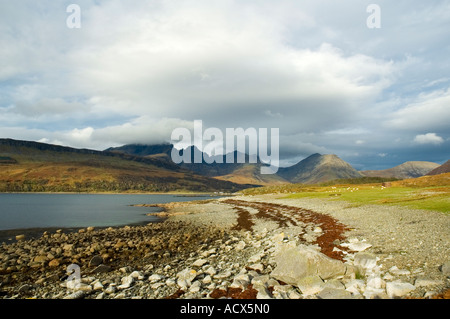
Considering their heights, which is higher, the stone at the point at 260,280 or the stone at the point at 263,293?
the stone at the point at 263,293

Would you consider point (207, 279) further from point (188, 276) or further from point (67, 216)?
point (67, 216)

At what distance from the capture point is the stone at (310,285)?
1144 cm

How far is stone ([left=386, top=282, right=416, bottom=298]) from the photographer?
9903mm

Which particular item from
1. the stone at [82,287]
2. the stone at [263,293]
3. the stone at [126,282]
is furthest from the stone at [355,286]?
the stone at [82,287]

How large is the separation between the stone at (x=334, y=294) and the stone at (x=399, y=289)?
4.74ft

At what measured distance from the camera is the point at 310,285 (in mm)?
11703

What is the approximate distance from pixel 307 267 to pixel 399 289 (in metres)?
3.93

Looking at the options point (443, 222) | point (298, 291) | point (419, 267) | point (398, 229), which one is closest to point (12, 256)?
point (298, 291)

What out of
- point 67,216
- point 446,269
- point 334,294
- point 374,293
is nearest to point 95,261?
point 334,294

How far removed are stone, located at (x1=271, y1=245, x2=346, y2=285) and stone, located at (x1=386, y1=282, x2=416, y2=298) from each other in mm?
2780

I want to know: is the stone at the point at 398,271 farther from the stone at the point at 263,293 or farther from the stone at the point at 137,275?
the stone at the point at 137,275

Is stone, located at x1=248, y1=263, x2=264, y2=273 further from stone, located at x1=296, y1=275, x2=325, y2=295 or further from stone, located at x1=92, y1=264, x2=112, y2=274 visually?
stone, located at x1=92, y1=264, x2=112, y2=274

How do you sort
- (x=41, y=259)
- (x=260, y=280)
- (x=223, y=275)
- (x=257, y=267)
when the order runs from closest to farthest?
(x=260, y=280) → (x=223, y=275) → (x=257, y=267) → (x=41, y=259)

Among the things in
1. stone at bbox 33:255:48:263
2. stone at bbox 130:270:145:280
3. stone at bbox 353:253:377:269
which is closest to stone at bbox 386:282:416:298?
stone at bbox 353:253:377:269
